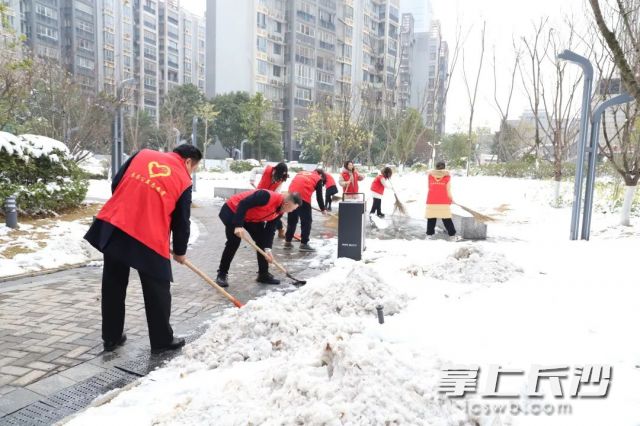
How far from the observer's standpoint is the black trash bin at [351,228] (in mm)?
6824

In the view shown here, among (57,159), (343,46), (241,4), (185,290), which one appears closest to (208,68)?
(241,4)

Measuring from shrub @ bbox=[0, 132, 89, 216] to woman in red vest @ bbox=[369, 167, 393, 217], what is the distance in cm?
656

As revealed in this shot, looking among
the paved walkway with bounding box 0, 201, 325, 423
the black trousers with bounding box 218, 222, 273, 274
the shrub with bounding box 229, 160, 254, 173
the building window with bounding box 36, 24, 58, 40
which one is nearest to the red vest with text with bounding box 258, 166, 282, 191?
the paved walkway with bounding box 0, 201, 325, 423

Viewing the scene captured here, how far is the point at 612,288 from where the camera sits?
372 centimetres

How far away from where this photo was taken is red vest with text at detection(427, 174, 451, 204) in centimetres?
881

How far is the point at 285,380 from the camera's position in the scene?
238 centimetres

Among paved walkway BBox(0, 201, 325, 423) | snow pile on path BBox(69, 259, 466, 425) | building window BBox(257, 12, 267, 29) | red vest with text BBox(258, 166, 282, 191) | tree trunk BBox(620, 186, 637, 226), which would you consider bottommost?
paved walkway BBox(0, 201, 325, 423)

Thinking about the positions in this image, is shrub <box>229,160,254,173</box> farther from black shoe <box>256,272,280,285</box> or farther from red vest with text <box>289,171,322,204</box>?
black shoe <box>256,272,280,285</box>

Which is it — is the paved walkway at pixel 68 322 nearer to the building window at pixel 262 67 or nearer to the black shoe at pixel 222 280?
the black shoe at pixel 222 280

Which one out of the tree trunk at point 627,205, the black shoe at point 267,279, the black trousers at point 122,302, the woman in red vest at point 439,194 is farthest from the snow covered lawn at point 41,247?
the tree trunk at point 627,205

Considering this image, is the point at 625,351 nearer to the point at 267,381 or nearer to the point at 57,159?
the point at 267,381

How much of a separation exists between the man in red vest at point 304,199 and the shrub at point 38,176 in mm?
4563

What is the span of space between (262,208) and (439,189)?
456cm

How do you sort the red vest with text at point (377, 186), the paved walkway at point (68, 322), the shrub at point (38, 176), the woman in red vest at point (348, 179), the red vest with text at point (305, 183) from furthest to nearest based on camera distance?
the red vest with text at point (377, 186), the woman in red vest at point (348, 179), the shrub at point (38, 176), the red vest with text at point (305, 183), the paved walkway at point (68, 322)
